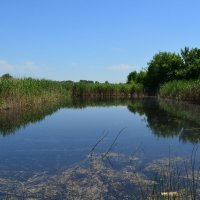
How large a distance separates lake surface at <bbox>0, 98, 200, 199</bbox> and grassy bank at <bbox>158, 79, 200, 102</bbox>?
1444 centimetres

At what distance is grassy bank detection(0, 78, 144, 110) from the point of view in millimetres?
20672

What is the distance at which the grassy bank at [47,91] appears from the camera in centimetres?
2067

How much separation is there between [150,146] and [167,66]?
122 feet

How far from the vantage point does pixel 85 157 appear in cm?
866

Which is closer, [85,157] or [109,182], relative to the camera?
[109,182]

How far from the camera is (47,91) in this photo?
30.4m

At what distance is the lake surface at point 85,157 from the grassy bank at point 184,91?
1444 centimetres

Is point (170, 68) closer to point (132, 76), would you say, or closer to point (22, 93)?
point (132, 76)

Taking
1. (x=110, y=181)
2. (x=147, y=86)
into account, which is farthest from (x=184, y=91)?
(x=110, y=181)

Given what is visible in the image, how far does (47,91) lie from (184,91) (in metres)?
10.9

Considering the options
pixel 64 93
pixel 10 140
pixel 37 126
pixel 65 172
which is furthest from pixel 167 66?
pixel 65 172

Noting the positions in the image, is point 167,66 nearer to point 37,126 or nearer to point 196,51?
point 196,51

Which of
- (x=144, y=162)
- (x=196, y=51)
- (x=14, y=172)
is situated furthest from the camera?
(x=196, y=51)

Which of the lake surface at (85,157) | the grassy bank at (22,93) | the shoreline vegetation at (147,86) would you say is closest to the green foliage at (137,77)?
the shoreline vegetation at (147,86)
